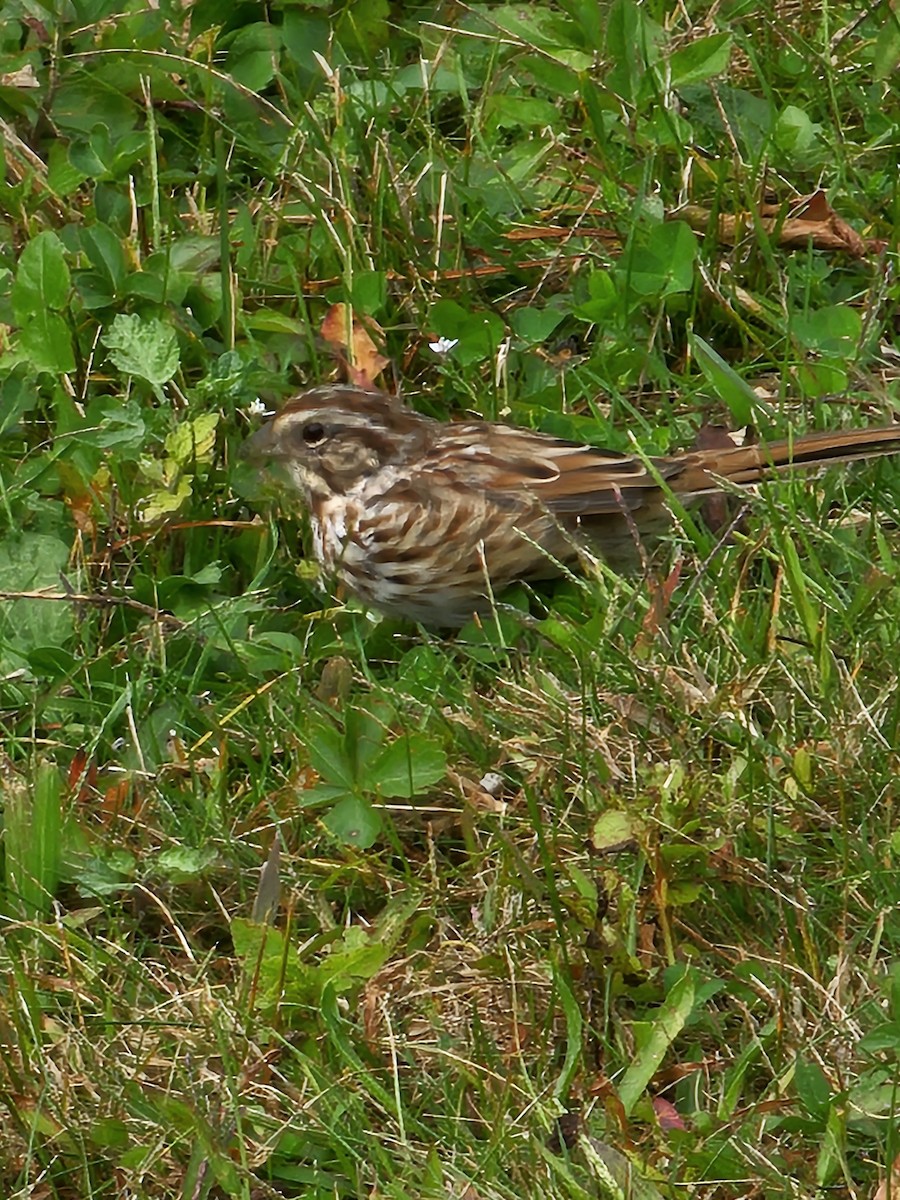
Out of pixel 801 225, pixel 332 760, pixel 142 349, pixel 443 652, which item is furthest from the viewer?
pixel 801 225

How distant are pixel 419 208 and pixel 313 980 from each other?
9.25 ft

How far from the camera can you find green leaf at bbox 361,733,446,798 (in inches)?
189

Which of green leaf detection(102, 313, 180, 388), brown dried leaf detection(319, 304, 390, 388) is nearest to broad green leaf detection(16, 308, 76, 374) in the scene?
green leaf detection(102, 313, 180, 388)

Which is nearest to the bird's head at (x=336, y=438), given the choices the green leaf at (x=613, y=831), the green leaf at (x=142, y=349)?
the green leaf at (x=142, y=349)

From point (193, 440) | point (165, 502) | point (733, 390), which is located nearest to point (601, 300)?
point (733, 390)

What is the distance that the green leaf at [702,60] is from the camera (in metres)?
6.52

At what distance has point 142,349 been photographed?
599cm

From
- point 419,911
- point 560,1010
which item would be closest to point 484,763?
point 419,911

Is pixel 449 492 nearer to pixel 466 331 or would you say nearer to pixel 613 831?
pixel 466 331

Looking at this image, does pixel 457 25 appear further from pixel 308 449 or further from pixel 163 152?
pixel 308 449

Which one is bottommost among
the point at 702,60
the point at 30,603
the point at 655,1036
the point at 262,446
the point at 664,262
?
the point at 30,603

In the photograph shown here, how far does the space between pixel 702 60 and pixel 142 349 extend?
1.91 metres

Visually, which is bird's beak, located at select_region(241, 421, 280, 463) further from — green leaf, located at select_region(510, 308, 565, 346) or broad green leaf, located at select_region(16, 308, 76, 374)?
green leaf, located at select_region(510, 308, 565, 346)

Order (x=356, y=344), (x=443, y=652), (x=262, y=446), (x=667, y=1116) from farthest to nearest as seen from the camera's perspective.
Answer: (x=356, y=344) < (x=262, y=446) < (x=443, y=652) < (x=667, y=1116)
